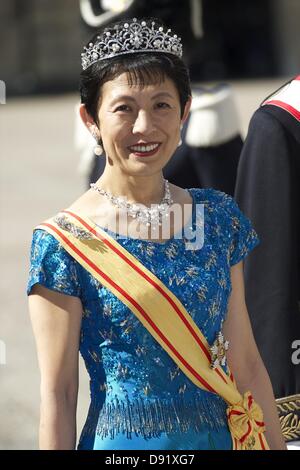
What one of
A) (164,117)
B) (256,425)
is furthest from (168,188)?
(256,425)

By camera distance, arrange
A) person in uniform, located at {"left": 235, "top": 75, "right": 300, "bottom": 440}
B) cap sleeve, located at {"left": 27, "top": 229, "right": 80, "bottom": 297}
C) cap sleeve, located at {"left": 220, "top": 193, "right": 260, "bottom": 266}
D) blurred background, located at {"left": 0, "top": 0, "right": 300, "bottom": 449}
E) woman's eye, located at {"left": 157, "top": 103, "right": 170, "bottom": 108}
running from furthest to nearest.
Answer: blurred background, located at {"left": 0, "top": 0, "right": 300, "bottom": 449}
person in uniform, located at {"left": 235, "top": 75, "right": 300, "bottom": 440}
cap sleeve, located at {"left": 220, "top": 193, "right": 260, "bottom": 266}
woman's eye, located at {"left": 157, "top": 103, "right": 170, "bottom": 108}
cap sleeve, located at {"left": 27, "top": 229, "right": 80, "bottom": 297}

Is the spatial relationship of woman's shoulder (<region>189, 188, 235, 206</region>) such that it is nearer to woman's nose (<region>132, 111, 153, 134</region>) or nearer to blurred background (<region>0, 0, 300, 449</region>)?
woman's nose (<region>132, 111, 153, 134</region>)

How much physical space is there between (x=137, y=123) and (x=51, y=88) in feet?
82.8

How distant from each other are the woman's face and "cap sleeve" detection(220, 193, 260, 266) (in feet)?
0.69

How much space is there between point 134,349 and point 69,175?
37.6 ft

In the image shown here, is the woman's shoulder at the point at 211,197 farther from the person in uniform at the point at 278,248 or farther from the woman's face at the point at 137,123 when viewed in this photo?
the person in uniform at the point at 278,248

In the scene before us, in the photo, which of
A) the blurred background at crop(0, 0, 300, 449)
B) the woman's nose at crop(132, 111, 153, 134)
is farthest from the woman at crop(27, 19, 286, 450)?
the blurred background at crop(0, 0, 300, 449)

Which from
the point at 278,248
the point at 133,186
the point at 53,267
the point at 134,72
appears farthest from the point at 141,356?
the point at 278,248

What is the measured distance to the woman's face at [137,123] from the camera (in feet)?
8.32

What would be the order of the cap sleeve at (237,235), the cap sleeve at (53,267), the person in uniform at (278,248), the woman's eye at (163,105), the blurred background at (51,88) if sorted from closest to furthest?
the cap sleeve at (53,267) → the woman's eye at (163,105) → the cap sleeve at (237,235) → the person in uniform at (278,248) → the blurred background at (51,88)

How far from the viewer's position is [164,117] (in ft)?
8.44

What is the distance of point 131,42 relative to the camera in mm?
2582

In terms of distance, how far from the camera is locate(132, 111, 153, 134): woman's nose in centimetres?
253

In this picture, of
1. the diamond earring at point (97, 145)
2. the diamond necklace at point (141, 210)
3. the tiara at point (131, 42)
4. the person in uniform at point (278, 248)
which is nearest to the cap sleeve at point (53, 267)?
the diamond necklace at point (141, 210)
